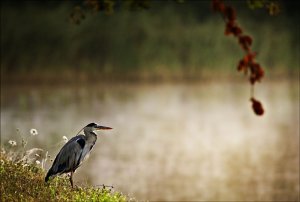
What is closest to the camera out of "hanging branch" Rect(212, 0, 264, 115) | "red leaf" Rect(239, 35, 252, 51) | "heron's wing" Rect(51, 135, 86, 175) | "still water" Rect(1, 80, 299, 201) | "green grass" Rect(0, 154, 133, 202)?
"hanging branch" Rect(212, 0, 264, 115)

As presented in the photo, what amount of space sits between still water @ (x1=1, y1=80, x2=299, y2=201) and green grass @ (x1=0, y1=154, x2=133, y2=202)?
603 mm

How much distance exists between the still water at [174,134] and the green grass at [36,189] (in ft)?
1.98

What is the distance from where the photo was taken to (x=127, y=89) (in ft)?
198

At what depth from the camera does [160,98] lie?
54.7 m

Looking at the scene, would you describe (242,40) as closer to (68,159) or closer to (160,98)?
(68,159)

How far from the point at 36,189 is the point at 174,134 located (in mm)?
25090

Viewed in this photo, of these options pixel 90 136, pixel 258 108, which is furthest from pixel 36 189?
pixel 258 108

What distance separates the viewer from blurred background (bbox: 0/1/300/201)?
25844 millimetres

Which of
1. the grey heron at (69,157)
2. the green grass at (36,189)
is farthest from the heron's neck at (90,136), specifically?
the green grass at (36,189)

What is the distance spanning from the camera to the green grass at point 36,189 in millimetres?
12148

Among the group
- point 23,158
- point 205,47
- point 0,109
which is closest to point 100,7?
point 23,158

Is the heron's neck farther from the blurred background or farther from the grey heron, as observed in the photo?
the blurred background

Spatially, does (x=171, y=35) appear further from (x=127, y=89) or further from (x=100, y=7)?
(x=100, y=7)

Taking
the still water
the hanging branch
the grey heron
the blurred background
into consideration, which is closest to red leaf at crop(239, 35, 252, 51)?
the hanging branch
